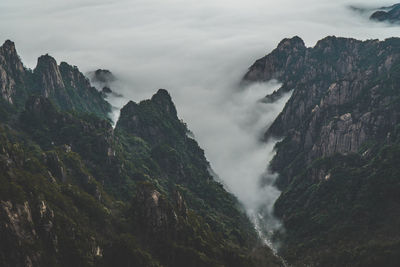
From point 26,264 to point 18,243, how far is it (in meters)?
8.49

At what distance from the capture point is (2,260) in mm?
193125

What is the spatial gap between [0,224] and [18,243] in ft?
31.4

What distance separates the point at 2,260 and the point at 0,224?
13.4 m

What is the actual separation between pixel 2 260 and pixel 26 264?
8619 millimetres

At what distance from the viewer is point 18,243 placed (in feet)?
656

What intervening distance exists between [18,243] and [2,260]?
890 centimetres

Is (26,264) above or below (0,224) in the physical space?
below

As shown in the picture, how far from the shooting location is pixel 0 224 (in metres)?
199

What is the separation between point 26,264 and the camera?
19712cm

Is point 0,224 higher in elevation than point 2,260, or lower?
higher
